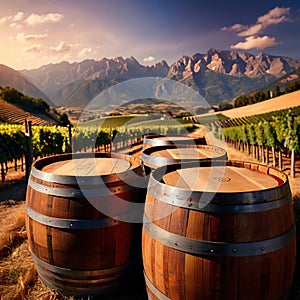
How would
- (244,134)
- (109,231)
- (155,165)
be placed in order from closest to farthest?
(109,231) → (155,165) → (244,134)

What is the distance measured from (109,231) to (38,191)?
1005 millimetres

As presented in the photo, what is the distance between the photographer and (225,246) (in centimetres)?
247

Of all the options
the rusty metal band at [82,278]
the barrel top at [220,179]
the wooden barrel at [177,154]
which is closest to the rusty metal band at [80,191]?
the barrel top at [220,179]

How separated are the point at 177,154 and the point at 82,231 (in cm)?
233

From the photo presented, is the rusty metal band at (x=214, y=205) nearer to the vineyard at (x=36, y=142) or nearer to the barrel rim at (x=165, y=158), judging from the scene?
the barrel rim at (x=165, y=158)

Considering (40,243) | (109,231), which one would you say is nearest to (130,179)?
(109,231)

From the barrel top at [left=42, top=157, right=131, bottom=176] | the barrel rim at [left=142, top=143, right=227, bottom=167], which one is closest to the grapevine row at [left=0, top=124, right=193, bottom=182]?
the barrel rim at [left=142, top=143, right=227, bottom=167]

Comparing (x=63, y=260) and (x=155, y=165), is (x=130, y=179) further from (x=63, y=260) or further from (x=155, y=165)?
(x=63, y=260)

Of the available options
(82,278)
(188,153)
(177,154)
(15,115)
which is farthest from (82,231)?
(15,115)

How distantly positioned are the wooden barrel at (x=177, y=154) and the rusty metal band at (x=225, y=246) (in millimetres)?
1679

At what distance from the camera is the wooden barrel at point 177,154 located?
429 centimetres

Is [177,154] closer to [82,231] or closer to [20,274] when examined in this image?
[82,231]

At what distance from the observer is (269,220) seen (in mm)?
2545

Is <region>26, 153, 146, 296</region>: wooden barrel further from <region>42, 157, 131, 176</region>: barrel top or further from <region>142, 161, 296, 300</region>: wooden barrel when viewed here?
<region>142, 161, 296, 300</region>: wooden barrel
